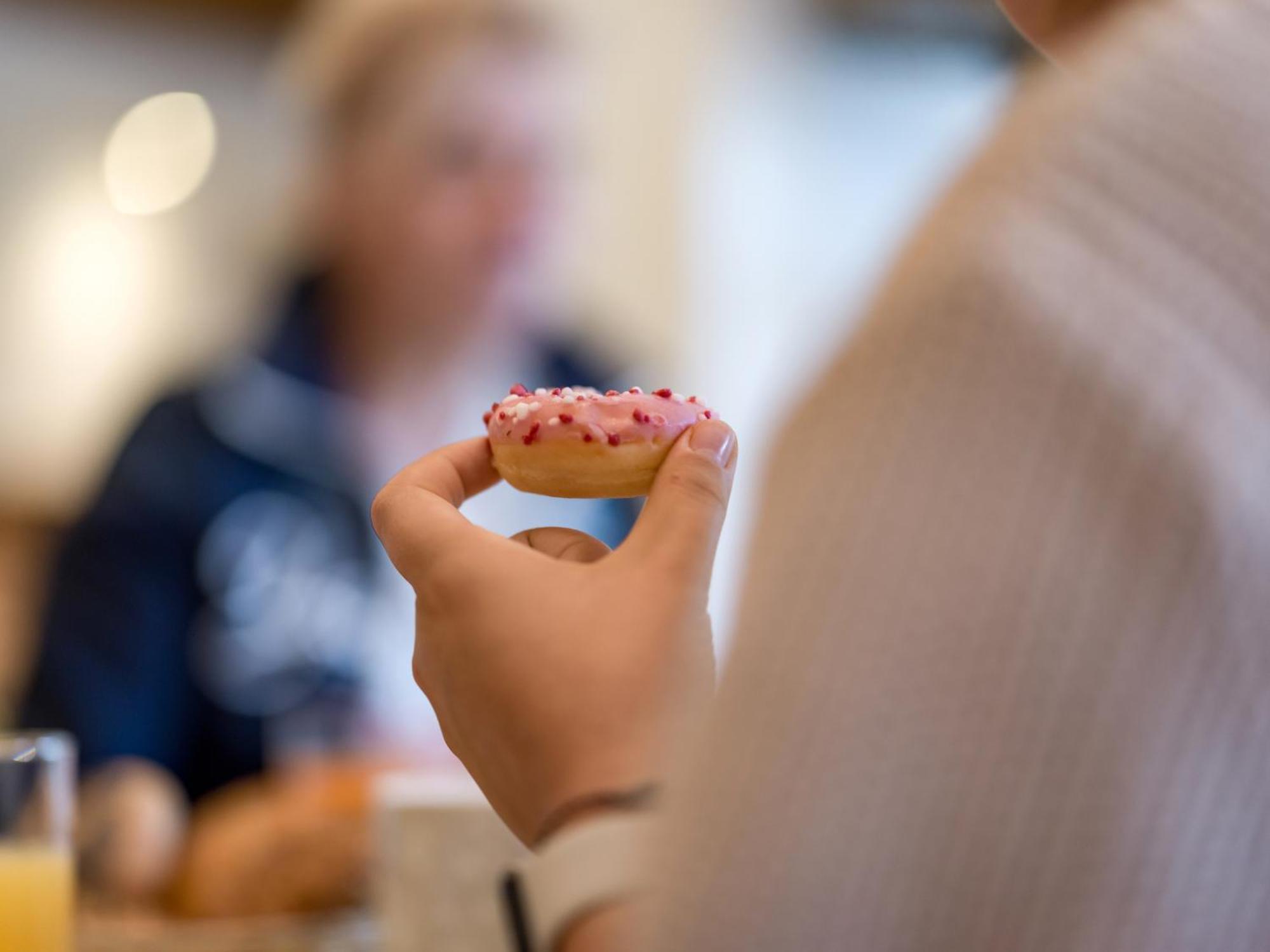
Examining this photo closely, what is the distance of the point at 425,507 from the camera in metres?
0.56

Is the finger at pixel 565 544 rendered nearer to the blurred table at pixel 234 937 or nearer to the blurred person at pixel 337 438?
the blurred table at pixel 234 937

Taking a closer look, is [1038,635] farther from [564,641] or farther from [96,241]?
[96,241]

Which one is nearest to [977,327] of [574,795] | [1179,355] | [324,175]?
[1179,355]

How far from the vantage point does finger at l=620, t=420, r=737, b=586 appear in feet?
1.61

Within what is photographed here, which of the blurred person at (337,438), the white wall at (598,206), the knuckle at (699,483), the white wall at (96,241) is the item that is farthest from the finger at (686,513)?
the white wall at (96,241)

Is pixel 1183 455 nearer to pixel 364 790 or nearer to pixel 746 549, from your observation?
pixel 746 549

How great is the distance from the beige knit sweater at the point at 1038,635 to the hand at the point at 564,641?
10 centimetres

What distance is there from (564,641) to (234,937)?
26.8 inches

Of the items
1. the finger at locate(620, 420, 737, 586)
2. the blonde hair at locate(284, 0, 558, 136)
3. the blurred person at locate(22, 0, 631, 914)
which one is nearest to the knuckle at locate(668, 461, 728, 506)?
the finger at locate(620, 420, 737, 586)

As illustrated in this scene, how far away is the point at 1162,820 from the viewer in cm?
34

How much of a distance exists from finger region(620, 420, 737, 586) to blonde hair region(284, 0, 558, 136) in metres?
1.65

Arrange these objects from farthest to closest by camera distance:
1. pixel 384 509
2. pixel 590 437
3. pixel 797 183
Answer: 1. pixel 797 183
2. pixel 590 437
3. pixel 384 509

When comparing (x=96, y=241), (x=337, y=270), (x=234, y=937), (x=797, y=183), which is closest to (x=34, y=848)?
(x=234, y=937)

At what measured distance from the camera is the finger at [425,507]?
53cm
